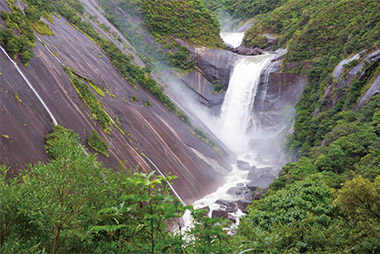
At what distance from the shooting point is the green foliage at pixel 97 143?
14.1m

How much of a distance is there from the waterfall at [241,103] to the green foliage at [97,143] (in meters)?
25.5

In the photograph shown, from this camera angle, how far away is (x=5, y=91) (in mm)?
10961

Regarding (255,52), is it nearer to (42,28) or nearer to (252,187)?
(252,187)

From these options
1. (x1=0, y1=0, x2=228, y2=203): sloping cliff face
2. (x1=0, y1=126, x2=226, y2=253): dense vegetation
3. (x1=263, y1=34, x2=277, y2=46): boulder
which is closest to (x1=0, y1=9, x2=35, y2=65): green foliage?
(x1=0, y1=0, x2=228, y2=203): sloping cliff face

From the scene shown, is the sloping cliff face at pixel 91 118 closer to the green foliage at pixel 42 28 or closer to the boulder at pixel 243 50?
the green foliage at pixel 42 28

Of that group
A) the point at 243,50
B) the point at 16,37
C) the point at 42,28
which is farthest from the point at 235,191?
the point at 243,50

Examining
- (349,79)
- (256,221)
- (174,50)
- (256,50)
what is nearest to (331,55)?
(349,79)

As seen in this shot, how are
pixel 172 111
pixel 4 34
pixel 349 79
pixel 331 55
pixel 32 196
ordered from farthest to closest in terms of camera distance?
pixel 331 55 → pixel 172 111 → pixel 349 79 → pixel 4 34 → pixel 32 196

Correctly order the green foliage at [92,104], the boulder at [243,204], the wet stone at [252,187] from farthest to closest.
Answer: the wet stone at [252,187] < the boulder at [243,204] < the green foliage at [92,104]

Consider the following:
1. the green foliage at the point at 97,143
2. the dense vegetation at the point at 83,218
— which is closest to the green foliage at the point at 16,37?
the green foliage at the point at 97,143

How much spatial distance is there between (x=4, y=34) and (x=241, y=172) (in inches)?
876

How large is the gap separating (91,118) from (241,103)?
27.9 metres

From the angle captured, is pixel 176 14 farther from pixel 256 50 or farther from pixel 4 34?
pixel 4 34

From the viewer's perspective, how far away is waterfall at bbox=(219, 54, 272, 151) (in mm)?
39625
